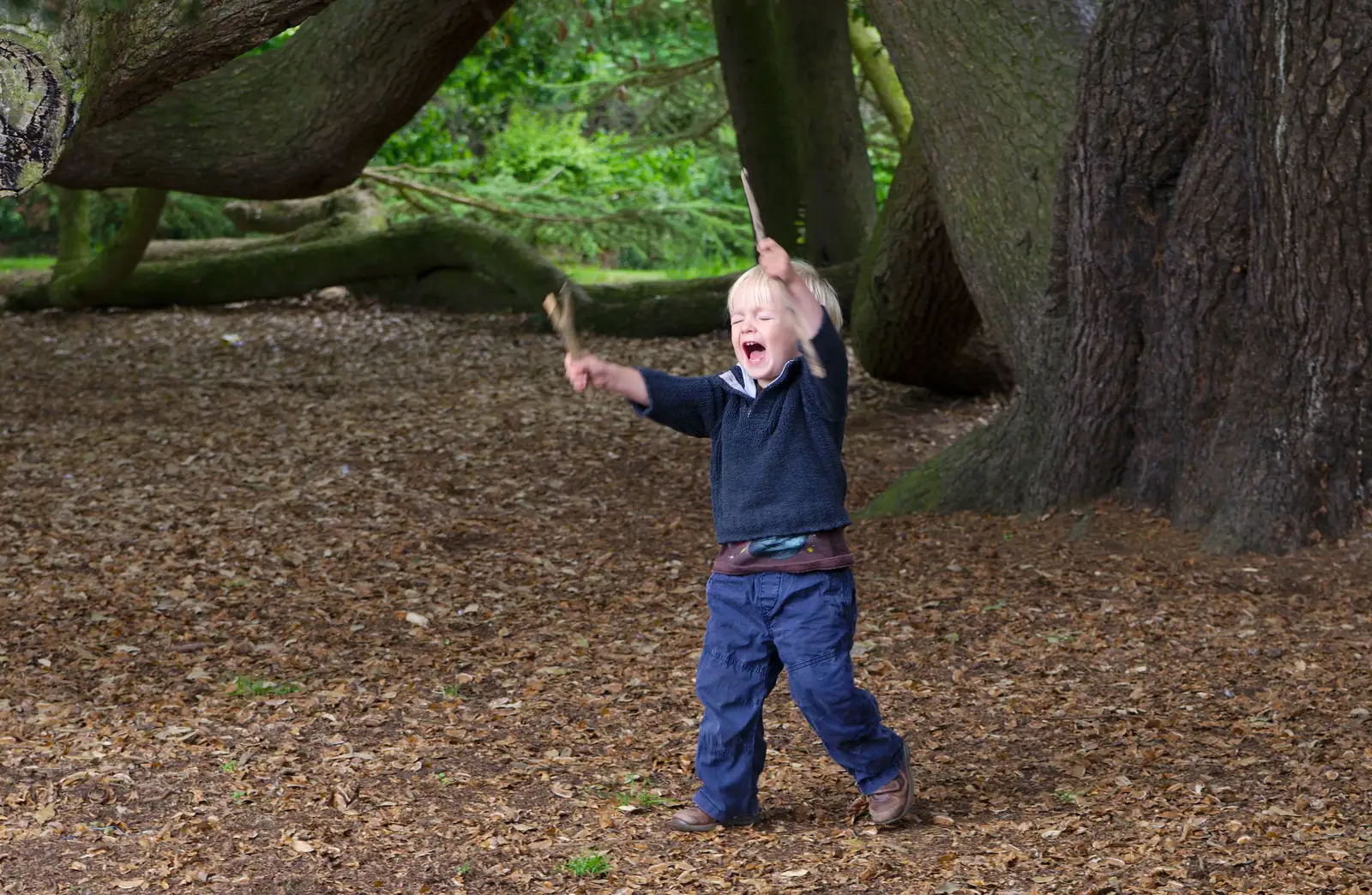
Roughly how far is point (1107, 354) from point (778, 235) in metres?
5.89

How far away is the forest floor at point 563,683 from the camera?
3391 millimetres

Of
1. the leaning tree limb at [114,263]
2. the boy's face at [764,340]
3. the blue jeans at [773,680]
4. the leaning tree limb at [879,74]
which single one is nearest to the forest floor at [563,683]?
the blue jeans at [773,680]

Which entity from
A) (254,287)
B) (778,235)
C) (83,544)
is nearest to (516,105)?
(254,287)

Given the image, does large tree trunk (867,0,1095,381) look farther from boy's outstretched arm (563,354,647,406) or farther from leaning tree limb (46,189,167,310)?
leaning tree limb (46,189,167,310)

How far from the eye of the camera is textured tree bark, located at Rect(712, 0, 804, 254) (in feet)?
36.3

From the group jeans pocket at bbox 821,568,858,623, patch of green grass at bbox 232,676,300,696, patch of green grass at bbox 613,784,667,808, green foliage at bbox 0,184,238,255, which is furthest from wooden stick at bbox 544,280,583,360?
green foliage at bbox 0,184,238,255

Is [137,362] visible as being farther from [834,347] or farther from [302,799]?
[834,347]

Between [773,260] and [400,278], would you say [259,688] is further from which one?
[400,278]

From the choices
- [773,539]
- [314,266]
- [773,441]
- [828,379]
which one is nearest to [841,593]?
[773,539]

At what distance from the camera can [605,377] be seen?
11.0 feet

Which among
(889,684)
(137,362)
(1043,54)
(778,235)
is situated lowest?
(137,362)

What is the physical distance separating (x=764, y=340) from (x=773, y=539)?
473 mm

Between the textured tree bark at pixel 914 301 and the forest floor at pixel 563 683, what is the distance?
0.75 metres

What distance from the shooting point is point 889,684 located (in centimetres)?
470
